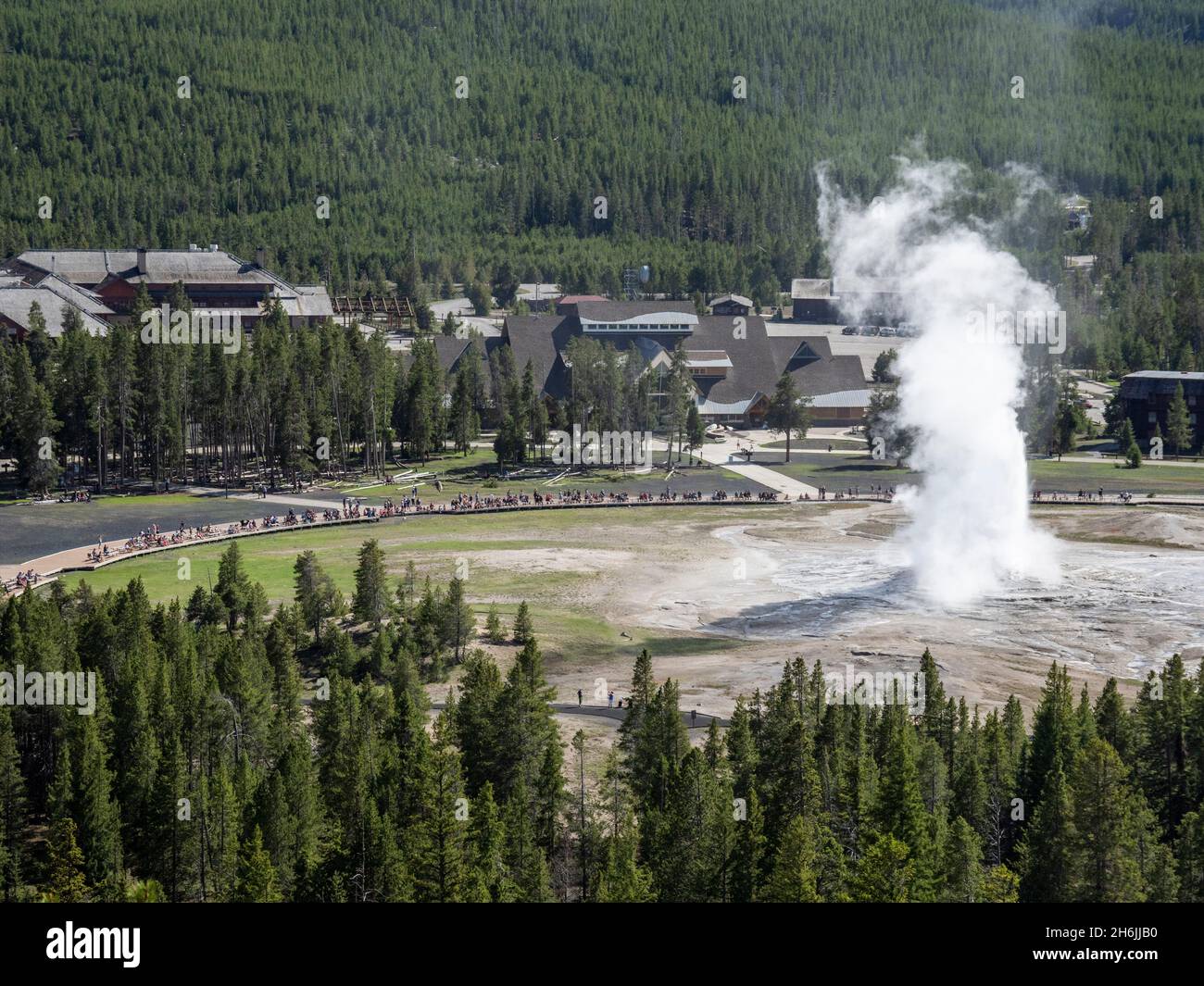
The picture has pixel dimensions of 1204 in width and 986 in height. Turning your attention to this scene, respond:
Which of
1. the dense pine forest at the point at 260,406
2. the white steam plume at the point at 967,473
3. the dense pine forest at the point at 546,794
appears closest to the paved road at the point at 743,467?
the dense pine forest at the point at 260,406

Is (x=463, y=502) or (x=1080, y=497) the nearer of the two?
(x=463, y=502)

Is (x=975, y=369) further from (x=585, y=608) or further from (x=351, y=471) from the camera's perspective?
(x=351, y=471)

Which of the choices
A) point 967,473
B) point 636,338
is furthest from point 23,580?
point 636,338

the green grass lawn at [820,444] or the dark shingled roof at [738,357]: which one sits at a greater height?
the dark shingled roof at [738,357]

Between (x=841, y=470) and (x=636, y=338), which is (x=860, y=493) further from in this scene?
(x=636, y=338)

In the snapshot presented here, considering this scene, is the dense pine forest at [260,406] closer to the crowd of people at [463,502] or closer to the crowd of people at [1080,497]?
the crowd of people at [463,502]

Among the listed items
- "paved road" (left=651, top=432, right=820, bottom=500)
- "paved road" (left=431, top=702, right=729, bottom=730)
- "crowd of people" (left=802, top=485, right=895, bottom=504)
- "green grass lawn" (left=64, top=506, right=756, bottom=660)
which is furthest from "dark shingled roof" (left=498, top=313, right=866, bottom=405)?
"paved road" (left=431, top=702, right=729, bottom=730)

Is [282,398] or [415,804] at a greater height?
[282,398]

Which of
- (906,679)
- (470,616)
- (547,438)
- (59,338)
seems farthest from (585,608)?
(59,338)
